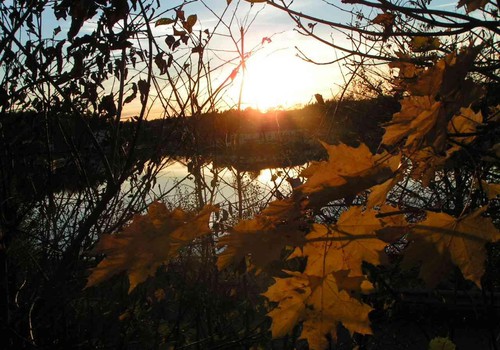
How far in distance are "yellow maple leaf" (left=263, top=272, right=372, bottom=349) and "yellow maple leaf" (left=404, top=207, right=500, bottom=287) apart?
0.52 ft

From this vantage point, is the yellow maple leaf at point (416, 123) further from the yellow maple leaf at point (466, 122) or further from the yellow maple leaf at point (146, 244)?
the yellow maple leaf at point (146, 244)

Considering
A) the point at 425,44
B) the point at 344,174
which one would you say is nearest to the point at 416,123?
the point at 344,174

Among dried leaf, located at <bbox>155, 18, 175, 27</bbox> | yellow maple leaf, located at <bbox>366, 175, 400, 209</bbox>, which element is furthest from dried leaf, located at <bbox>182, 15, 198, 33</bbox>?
yellow maple leaf, located at <bbox>366, 175, 400, 209</bbox>

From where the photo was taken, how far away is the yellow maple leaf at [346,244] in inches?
33.8

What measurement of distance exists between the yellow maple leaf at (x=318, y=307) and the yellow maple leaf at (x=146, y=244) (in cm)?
21

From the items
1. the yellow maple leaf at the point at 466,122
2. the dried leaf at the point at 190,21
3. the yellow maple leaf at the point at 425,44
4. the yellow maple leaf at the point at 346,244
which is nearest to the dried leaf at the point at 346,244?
the yellow maple leaf at the point at 346,244

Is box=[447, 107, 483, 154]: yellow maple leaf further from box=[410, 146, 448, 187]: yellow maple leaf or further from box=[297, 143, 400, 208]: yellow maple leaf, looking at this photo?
box=[297, 143, 400, 208]: yellow maple leaf

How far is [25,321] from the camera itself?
94.5 inches

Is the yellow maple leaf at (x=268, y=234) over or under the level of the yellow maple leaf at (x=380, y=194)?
under

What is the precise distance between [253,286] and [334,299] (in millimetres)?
2755

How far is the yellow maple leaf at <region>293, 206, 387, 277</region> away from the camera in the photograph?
0.86 metres

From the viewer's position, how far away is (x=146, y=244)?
0.85 meters

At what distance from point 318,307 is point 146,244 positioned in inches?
12.6

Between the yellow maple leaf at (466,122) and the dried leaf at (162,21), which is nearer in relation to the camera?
the yellow maple leaf at (466,122)
